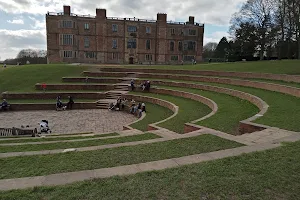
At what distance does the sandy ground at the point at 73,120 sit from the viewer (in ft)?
47.0

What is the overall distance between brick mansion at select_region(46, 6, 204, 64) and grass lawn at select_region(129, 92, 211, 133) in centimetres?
3721

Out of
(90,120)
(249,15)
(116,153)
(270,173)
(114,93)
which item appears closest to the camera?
(270,173)

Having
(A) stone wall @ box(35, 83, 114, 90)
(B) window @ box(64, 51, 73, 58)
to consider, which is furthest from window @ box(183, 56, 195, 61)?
(A) stone wall @ box(35, 83, 114, 90)

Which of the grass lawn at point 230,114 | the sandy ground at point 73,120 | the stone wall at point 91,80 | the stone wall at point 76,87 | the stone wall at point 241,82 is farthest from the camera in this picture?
the stone wall at point 91,80

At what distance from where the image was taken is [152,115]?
1562 cm

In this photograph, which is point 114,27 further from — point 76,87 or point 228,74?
point 228,74

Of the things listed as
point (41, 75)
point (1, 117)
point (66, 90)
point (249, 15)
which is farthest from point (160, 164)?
point (249, 15)

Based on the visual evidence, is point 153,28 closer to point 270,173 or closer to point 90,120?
point 90,120

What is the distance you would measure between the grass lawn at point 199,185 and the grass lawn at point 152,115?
758 centimetres

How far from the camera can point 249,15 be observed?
4731cm

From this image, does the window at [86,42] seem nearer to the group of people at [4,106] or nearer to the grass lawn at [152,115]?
the group of people at [4,106]

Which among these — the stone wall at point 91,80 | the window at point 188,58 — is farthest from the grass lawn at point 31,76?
the window at point 188,58

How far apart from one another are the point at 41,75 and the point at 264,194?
28.1m

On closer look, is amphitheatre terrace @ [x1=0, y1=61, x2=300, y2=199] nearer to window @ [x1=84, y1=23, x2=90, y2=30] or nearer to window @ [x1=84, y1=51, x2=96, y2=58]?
window @ [x1=84, y1=51, x2=96, y2=58]
